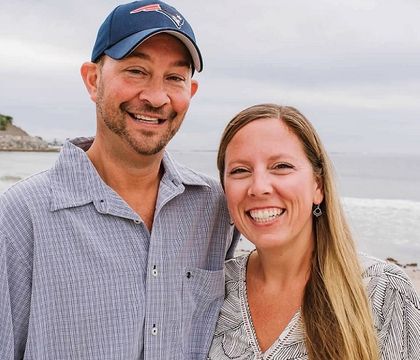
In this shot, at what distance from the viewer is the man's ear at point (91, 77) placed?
3.19m

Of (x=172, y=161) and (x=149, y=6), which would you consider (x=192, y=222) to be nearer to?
(x=172, y=161)

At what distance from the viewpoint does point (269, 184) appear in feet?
10.1

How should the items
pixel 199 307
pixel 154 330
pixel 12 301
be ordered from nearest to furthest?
1. pixel 12 301
2. pixel 154 330
3. pixel 199 307

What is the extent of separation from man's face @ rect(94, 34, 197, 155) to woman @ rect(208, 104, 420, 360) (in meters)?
0.46

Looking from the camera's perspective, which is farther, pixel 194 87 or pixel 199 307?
pixel 194 87

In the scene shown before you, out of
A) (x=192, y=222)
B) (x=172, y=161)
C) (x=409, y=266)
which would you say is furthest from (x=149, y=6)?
(x=409, y=266)

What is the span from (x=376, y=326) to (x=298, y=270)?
1.82 feet

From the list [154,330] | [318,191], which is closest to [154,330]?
[154,330]

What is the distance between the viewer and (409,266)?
15.2 m

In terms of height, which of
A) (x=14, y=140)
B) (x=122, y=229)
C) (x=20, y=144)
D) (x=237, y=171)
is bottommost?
(x=122, y=229)

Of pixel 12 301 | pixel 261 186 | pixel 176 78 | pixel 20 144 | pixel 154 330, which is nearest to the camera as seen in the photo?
pixel 12 301

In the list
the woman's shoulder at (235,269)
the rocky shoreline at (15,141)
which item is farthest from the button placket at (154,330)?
the rocky shoreline at (15,141)

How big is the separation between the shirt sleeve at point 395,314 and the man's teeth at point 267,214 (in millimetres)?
638

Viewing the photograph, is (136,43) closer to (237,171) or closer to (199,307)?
(237,171)
